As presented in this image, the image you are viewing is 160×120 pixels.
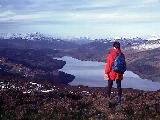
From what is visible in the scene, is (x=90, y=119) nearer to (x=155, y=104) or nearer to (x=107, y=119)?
(x=107, y=119)

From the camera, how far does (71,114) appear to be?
17.5 meters

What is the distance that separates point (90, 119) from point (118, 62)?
3.62 meters

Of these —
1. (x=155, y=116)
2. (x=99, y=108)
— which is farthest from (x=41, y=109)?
(x=155, y=116)

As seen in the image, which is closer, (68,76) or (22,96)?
(22,96)

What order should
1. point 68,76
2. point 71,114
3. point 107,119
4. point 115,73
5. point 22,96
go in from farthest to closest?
point 68,76
point 22,96
point 115,73
point 71,114
point 107,119

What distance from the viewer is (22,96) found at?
2283cm

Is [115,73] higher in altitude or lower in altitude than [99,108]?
higher

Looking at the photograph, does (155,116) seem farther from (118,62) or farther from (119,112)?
(118,62)

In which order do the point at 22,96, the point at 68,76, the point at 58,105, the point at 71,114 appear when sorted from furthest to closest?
the point at 68,76 → the point at 22,96 → the point at 58,105 → the point at 71,114

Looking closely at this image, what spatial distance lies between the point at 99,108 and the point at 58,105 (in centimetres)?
289

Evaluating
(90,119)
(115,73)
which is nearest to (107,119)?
(90,119)

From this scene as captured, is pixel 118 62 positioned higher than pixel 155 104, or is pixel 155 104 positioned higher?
pixel 118 62

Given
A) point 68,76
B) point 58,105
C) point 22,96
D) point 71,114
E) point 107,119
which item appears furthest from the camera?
point 68,76

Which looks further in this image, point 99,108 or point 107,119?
point 99,108
